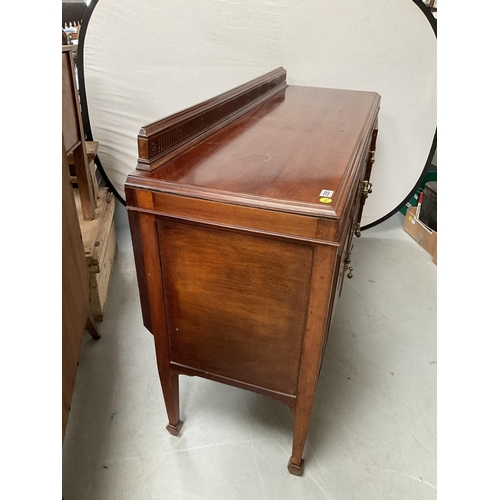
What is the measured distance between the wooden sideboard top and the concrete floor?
0.87 m

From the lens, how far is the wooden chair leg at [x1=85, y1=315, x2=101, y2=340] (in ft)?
5.13

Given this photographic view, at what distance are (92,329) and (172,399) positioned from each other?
0.56 m

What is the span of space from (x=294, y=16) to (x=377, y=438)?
6.16 ft

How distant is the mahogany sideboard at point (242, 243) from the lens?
782 mm

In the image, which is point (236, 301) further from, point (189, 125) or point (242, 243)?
point (189, 125)

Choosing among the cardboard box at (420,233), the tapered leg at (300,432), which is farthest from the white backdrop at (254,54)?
the tapered leg at (300,432)

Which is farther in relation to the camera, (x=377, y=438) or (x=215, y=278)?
(x=377, y=438)

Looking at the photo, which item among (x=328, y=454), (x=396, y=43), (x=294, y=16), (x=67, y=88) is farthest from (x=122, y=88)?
(x=328, y=454)

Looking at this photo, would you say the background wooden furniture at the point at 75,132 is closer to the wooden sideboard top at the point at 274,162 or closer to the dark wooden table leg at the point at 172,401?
the wooden sideboard top at the point at 274,162

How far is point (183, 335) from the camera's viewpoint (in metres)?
1.04

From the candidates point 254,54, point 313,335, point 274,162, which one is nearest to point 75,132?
point 254,54

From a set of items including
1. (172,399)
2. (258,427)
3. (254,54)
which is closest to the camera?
(172,399)

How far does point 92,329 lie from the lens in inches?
62.6

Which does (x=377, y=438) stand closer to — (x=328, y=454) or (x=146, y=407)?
(x=328, y=454)
